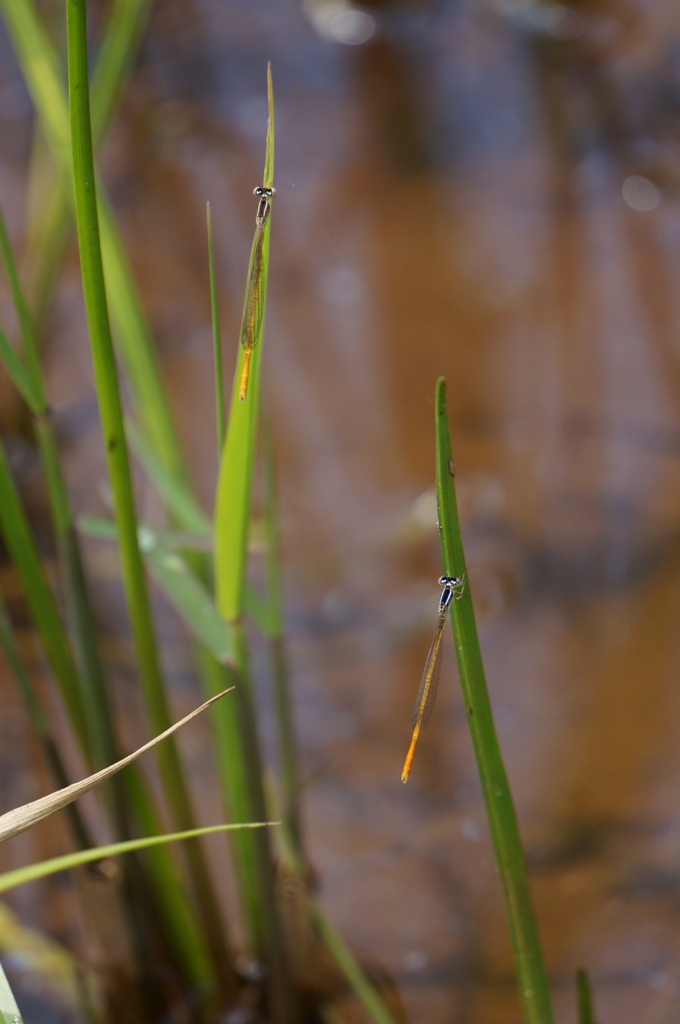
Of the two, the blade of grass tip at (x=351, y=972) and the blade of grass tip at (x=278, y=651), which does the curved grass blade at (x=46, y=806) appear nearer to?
the blade of grass tip at (x=278, y=651)

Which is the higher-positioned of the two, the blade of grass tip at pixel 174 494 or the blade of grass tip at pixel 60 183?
the blade of grass tip at pixel 60 183

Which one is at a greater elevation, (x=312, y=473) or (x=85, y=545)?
(x=312, y=473)

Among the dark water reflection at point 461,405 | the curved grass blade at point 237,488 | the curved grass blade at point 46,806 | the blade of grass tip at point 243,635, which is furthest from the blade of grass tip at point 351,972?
the curved grass blade at point 46,806

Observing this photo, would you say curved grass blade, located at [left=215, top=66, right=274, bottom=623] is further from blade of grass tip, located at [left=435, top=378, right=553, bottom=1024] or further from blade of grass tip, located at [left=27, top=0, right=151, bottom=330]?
blade of grass tip, located at [left=27, top=0, right=151, bottom=330]

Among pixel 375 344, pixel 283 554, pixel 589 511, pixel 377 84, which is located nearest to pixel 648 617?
pixel 589 511

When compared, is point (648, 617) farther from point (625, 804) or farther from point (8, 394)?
point (8, 394)

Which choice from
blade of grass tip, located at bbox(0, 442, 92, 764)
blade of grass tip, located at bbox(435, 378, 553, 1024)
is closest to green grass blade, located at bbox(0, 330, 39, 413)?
blade of grass tip, located at bbox(0, 442, 92, 764)
